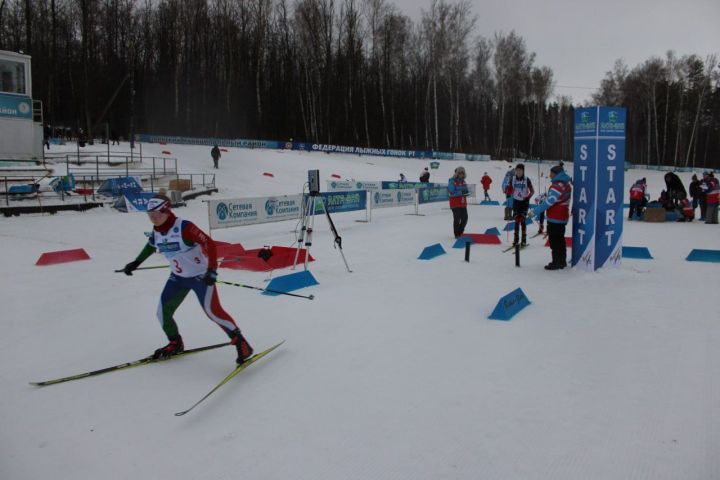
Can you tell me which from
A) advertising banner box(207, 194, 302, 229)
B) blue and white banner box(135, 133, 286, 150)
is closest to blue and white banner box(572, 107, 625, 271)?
advertising banner box(207, 194, 302, 229)

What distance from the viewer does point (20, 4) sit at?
43.8 meters

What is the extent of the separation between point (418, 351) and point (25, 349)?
411cm

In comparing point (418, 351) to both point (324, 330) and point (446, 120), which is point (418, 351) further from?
point (446, 120)

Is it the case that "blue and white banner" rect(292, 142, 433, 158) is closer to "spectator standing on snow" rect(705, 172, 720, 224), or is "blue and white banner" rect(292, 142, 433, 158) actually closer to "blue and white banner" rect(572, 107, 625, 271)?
"spectator standing on snow" rect(705, 172, 720, 224)

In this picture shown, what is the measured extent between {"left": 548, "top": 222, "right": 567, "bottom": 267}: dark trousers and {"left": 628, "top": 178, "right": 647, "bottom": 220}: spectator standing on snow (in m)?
9.93

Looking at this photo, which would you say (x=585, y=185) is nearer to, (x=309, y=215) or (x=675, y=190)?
(x=309, y=215)

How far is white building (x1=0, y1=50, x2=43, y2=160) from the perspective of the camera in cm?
1783

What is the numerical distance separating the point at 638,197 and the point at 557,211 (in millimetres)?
10476

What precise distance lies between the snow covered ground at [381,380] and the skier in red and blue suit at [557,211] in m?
0.30

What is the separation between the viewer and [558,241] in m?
9.25

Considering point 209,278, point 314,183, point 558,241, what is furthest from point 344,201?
point 209,278

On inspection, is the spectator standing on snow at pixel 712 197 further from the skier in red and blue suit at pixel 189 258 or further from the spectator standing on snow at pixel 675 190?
the skier in red and blue suit at pixel 189 258

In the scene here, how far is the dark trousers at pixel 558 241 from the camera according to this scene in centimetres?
920

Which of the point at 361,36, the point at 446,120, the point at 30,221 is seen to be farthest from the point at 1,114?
the point at 446,120
